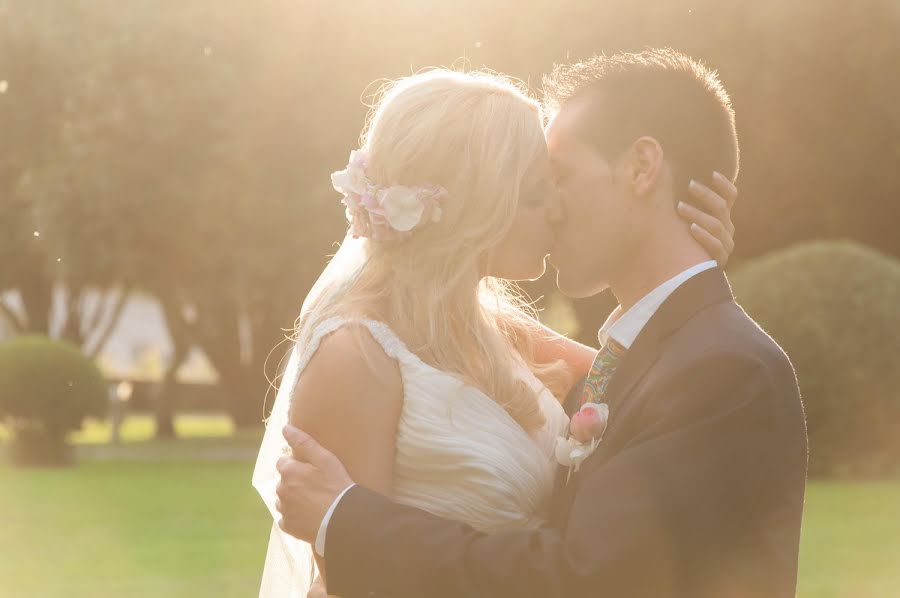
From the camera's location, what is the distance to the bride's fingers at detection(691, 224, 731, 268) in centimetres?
389

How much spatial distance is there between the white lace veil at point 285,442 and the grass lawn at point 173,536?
255 inches

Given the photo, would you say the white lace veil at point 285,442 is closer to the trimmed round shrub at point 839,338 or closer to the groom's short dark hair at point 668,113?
the groom's short dark hair at point 668,113

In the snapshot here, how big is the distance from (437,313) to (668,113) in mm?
902

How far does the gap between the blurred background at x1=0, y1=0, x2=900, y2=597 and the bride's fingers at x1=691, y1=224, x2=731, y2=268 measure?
14.1 m

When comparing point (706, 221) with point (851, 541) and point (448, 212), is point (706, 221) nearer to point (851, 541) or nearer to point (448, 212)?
point (448, 212)

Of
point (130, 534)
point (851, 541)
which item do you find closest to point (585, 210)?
point (851, 541)

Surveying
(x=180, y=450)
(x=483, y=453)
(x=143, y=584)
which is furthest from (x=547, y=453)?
(x=180, y=450)

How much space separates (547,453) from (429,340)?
0.57 metres

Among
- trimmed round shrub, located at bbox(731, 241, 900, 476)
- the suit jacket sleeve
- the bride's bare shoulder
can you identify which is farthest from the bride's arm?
trimmed round shrub, located at bbox(731, 241, 900, 476)

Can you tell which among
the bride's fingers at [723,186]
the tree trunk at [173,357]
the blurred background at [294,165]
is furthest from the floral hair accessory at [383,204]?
the tree trunk at [173,357]

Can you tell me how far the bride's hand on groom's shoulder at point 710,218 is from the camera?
3893mm

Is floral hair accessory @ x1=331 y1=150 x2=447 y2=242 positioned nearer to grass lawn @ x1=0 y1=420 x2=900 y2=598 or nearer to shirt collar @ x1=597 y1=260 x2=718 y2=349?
shirt collar @ x1=597 y1=260 x2=718 y2=349

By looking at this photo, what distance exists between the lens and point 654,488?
3348 millimetres

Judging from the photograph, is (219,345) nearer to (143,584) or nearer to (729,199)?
(143,584)
